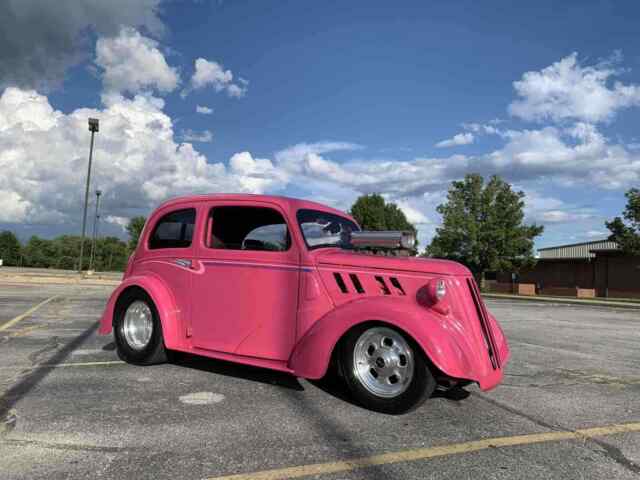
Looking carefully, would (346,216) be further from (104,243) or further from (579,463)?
(104,243)

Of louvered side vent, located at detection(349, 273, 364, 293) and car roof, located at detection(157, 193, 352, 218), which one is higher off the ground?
car roof, located at detection(157, 193, 352, 218)

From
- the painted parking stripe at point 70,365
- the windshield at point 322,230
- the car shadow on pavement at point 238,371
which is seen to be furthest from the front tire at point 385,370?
the painted parking stripe at point 70,365

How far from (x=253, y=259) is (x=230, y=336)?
2.51 feet

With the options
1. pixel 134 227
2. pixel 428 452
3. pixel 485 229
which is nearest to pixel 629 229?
pixel 485 229

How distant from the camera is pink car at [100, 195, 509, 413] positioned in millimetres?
3643

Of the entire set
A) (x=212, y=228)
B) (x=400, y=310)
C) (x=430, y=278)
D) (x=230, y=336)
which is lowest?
(x=230, y=336)

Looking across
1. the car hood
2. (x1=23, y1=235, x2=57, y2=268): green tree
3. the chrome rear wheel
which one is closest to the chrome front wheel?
the car hood

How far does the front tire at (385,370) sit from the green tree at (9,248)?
290 ft

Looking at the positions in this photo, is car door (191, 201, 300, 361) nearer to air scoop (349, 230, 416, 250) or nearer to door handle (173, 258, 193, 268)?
door handle (173, 258, 193, 268)

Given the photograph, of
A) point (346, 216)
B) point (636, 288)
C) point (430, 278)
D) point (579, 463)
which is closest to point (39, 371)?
point (346, 216)

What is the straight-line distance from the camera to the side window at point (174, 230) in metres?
5.08

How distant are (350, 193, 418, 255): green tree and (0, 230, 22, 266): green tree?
60737mm

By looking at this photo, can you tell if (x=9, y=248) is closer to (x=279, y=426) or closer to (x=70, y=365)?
(x=70, y=365)

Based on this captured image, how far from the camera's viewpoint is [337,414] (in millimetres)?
3648
